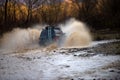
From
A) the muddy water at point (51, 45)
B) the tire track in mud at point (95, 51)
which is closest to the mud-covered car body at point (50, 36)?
the muddy water at point (51, 45)

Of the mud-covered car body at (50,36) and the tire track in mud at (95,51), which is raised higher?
the mud-covered car body at (50,36)

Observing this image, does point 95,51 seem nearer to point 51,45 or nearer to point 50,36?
point 51,45

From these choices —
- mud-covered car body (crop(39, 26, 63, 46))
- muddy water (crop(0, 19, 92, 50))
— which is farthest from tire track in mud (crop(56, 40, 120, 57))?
mud-covered car body (crop(39, 26, 63, 46))

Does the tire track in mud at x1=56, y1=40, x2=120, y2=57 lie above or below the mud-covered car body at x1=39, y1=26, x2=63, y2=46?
below

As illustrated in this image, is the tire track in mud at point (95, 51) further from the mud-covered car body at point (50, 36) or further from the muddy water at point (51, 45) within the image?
the mud-covered car body at point (50, 36)

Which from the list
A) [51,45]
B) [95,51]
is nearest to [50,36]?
[51,45]

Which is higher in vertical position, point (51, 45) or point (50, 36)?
point (50, 36)

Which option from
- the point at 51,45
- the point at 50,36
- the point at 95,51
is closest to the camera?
the point at 95,51

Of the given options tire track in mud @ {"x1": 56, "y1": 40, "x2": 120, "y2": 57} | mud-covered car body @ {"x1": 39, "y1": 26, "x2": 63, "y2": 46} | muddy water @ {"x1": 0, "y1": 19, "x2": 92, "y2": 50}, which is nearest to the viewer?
tire track in mud @ {"x1": 56, "y1": 40, "x2": 120, "y2": 57}

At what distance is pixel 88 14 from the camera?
7475 cm

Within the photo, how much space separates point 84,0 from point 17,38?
4151cm

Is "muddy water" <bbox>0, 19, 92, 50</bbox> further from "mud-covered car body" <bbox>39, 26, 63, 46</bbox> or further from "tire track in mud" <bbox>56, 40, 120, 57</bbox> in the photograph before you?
"tire track in mud" <bbox>56, 40, 120, 57</bbox>

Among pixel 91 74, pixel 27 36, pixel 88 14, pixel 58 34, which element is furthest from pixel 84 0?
pixel 91 74

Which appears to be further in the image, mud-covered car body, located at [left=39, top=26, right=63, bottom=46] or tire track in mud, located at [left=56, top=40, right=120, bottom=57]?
mud-covered car body, located at [left=39, top=26, right=63, bottom=46]
